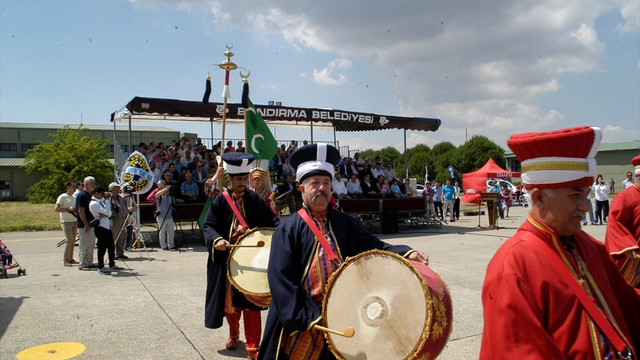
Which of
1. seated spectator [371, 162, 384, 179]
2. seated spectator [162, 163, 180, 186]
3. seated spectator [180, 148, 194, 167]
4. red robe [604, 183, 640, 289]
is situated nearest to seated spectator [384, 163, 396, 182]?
seated spectator [371, 162, 384, 179]

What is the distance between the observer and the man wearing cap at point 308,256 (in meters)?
2.66

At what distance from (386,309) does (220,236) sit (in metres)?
2.52

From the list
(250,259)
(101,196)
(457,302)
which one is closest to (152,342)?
(250,259)

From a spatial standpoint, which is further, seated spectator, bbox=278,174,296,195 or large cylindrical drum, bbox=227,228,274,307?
seated spectator, bbox=278,174,296,195

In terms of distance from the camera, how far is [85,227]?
9.07 meters

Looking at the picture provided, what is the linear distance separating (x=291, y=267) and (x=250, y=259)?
1567 millimetres

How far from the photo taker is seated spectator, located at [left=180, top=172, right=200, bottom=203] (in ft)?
43.8

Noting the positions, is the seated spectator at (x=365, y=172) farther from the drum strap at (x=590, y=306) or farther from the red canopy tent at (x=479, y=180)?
the drum strap at (x=590, y=306)

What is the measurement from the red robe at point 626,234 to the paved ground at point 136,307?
Answer: 1.58 m

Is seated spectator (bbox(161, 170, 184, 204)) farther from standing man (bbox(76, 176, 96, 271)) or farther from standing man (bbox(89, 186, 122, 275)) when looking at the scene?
standing man (bbox(89, 186, 122, 275))

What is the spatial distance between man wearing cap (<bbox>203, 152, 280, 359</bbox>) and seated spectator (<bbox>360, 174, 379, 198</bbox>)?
11687 mm

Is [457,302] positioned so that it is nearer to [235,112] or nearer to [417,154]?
[235,112]

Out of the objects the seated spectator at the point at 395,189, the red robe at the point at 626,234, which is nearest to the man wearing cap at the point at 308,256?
the red robe at the point at 626,234

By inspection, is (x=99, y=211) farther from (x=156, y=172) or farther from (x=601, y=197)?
(x=601, y=197)
